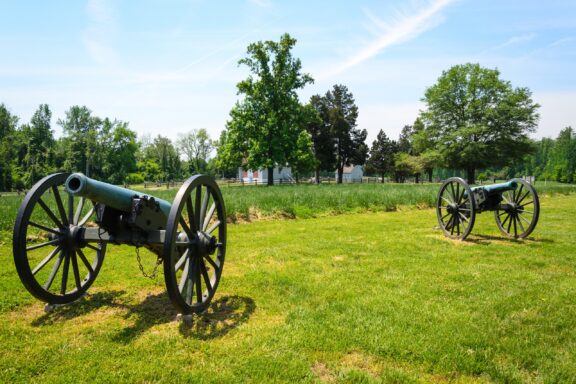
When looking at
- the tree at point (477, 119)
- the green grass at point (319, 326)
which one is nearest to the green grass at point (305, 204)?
the green grass at point (319, 326)

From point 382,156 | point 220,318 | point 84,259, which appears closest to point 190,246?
point 220,318

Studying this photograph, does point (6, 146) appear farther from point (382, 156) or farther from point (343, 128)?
point (382, 156)

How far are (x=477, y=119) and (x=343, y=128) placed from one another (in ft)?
68.0

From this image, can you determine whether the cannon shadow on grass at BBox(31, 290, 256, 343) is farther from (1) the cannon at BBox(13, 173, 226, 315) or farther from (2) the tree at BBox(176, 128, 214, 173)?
(2) the tree at BBox(176, 128, 214, 173)

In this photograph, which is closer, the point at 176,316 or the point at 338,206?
the point at 176,316

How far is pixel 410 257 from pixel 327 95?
189 feet

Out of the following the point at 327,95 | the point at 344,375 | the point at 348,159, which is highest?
the point at 327,95

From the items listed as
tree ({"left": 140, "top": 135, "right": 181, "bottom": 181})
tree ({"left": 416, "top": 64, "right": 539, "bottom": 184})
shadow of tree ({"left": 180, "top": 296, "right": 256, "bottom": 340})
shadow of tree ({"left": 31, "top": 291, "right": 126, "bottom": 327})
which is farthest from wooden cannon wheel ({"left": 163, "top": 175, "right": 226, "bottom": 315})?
tree ({"left": 140, "top": 135, "right": 181, "bottom": 181})

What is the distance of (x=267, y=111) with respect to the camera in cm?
3372

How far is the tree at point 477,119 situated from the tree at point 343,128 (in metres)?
15.8

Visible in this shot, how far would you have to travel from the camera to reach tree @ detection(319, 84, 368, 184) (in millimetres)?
56969

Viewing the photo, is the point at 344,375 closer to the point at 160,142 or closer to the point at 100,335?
the point at 100,335

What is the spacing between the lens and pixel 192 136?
81.4 metres

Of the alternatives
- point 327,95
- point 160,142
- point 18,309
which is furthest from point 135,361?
point 160,142
